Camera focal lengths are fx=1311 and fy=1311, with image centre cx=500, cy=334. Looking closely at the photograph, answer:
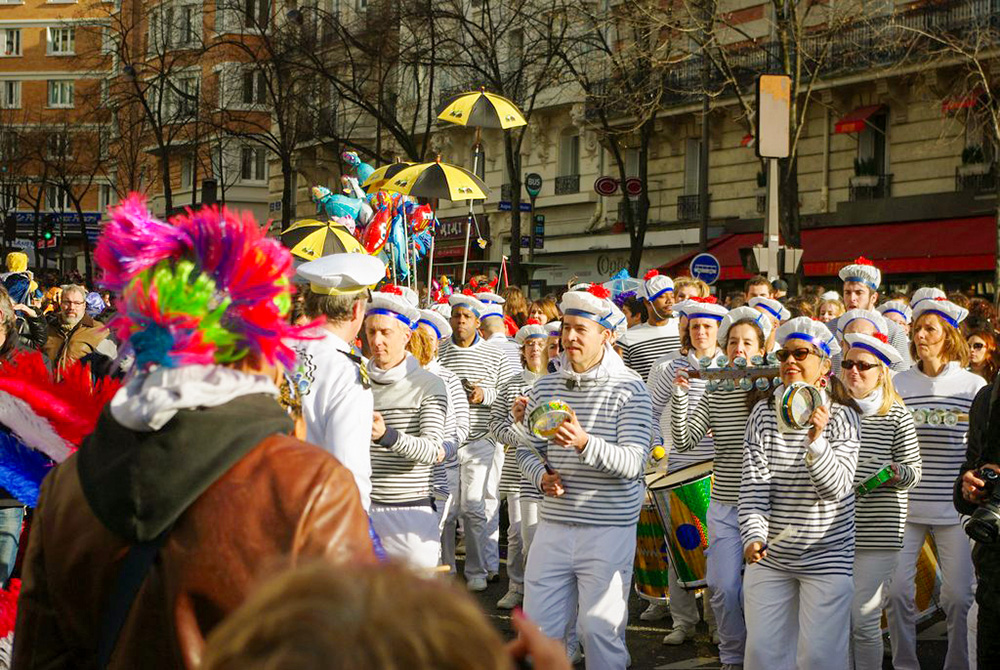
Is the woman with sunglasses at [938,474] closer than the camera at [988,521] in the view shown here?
No

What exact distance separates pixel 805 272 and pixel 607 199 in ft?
33.1

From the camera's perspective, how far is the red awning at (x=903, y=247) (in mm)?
25000

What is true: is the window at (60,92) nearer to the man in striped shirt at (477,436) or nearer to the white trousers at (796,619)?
the man in striped shirt at (477,436)

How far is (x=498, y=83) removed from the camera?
1003 inches

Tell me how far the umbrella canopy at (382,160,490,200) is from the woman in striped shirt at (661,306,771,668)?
13.9 feet

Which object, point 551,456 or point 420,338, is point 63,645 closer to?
point 551,456

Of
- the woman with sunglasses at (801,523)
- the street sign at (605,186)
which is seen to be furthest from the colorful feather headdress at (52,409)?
the street sign at (605,186)

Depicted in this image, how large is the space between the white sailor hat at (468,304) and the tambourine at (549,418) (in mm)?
4533

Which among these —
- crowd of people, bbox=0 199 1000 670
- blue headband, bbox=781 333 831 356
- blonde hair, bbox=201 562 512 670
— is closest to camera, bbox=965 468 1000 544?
crowd of people, bbox=0 199 1000 670

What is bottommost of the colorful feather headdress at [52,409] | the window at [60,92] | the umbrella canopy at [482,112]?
the colorful feather headdress at [52,409]

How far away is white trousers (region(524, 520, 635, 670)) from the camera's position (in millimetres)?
6113

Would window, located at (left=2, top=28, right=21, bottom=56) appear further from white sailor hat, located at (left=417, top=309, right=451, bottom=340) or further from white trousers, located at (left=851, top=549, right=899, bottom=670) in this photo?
white trousers, located at (left=851, top=549, right=899, bottom=670)

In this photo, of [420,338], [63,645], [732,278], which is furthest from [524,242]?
[63,645]

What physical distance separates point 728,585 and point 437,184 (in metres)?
5.40
